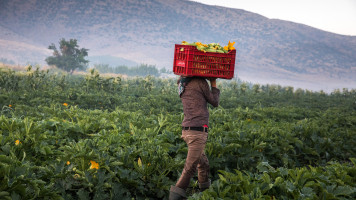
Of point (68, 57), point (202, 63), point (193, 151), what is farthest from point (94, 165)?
point (68, 57)

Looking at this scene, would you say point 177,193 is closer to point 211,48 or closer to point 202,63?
point 202,63

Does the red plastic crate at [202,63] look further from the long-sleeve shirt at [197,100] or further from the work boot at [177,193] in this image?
the work boot at [177,193]

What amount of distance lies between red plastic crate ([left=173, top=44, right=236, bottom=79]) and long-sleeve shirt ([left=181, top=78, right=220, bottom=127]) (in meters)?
0.22

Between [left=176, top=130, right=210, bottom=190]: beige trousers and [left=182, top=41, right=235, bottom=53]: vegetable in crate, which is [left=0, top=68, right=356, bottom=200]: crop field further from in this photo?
[left=182, top=41, right=235, bottom=53]: vegetable in crate

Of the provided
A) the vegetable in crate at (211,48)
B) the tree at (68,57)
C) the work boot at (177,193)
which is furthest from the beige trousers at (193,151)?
the tree at (68,57)

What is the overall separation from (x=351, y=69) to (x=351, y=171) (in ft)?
684

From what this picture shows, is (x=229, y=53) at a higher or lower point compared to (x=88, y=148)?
higher

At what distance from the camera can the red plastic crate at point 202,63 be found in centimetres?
329

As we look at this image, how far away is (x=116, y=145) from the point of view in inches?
163

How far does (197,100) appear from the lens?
3525 millimetres

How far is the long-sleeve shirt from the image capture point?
3498 millimetres

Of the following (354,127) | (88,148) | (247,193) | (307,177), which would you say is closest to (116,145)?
(88,148)

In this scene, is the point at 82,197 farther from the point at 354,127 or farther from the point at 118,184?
the point at 354,127

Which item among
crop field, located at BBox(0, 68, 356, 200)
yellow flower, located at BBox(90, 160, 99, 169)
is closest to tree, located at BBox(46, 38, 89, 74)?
crop field, located at BBox(0, 68, 356, 200)
